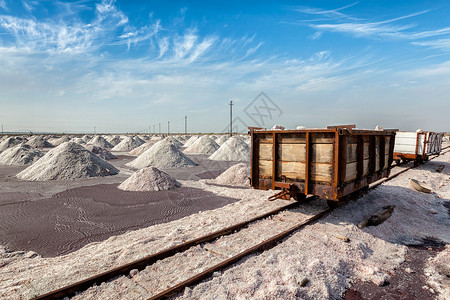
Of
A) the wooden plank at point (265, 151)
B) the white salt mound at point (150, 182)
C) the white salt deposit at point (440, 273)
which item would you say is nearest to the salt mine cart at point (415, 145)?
the white salt deposit at point (440, 273)

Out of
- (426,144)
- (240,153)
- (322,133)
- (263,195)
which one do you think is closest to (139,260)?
(322,133)

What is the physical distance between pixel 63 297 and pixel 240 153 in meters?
23.5

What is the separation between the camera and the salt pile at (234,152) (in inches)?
1031

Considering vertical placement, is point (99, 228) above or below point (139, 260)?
below

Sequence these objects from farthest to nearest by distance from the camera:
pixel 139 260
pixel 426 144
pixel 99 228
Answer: pixel 426 144 → pixel 99 228 → pixel 139 260

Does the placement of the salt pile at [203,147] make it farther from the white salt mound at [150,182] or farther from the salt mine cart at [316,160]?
the salt mine cart at [316,160]

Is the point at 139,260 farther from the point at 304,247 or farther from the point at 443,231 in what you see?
the point at 443,231

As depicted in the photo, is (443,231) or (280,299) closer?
(280,299)

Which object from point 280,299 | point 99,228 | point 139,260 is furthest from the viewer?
point 99,228

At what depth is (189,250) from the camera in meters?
5.17

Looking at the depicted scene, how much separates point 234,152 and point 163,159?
794 cm

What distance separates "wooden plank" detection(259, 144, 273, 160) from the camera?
7207mm

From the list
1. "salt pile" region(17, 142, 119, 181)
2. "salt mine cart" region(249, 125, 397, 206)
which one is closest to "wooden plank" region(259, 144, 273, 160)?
"salt mine cart" region(249, 125, 397, 206)

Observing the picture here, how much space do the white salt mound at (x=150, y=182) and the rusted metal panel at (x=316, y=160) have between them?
6.60 m
